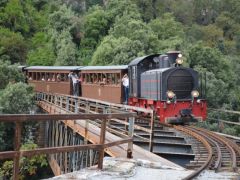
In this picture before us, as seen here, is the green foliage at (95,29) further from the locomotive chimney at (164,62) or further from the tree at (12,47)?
the locomotive chimney at (164,62)

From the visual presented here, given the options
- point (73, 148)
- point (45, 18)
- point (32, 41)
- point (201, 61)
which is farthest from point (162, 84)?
point (45, 18)

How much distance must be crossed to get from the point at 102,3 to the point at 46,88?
4662 centimetres

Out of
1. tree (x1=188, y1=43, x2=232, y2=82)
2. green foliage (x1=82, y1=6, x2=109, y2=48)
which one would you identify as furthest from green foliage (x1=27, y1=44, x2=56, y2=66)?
tree (x1=188, y1=43, x2=232, y2=82)

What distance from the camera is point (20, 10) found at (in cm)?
6206

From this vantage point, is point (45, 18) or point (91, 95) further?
point (45, 18)

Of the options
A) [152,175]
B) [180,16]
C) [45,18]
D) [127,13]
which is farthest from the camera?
[180,16]

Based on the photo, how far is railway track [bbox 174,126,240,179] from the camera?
8744 mm

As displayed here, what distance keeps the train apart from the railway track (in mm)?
2397

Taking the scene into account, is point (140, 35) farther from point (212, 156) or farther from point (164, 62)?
point (212, 156)

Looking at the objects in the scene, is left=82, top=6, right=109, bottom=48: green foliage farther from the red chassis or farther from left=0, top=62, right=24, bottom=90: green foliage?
the red chassis

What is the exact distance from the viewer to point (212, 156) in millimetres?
10172

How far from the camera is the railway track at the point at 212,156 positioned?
8.74m

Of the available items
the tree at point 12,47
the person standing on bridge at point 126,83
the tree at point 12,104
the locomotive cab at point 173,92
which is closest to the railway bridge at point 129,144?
the locomotive cab at point 173,92

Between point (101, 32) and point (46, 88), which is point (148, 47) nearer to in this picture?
point (46, 88)
